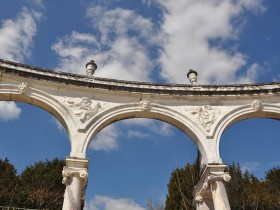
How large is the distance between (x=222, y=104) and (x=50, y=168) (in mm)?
25657

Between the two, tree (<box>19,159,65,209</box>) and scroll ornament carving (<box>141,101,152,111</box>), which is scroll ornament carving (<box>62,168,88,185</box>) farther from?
tree (<box>19,159,65,209</box>)

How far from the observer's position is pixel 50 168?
36281mm

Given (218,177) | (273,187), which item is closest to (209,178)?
(218,177)

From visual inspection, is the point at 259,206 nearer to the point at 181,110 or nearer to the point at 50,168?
the point at 181,110

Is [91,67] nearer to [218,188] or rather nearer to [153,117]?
[153,117]

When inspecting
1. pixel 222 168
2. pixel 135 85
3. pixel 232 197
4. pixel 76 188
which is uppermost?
pixel 135 85

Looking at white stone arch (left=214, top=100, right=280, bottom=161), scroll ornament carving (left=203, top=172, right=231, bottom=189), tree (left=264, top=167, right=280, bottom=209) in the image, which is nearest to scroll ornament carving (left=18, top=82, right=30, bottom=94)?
scroll ornament carving (left=203, top=172, right=231, bottom=189)

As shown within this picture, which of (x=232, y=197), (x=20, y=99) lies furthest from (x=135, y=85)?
(x=232, y=197)

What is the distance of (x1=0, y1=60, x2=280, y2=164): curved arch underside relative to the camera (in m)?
14.9

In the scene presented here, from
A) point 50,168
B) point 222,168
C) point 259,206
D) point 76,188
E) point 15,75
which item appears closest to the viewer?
point 76,188

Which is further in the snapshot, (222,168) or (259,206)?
(259,206)

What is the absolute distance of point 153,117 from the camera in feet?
53.4

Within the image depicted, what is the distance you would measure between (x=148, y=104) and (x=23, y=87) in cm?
606

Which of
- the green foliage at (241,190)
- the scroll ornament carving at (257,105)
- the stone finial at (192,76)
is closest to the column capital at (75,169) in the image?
the stone finial at (192,76)
